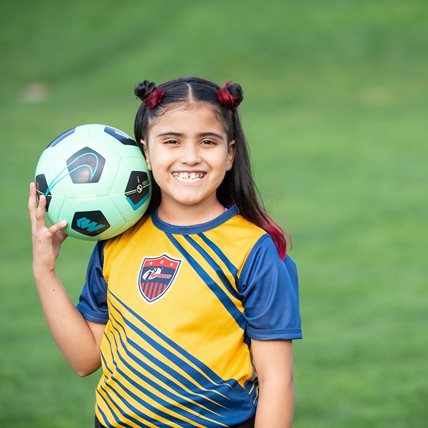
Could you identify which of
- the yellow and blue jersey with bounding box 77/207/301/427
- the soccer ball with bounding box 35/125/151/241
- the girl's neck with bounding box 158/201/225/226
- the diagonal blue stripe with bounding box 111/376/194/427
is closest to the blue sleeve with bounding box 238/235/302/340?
the yellow and blue jersey with bounding box 77/207/301/427

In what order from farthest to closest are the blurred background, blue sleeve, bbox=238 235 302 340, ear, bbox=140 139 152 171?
the blurred background → ear, bbox=140 139 152 171 → blue sleeve, bbox=238 235 302 340

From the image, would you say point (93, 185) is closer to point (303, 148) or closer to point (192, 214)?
point (192, 214)

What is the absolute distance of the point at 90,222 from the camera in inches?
103

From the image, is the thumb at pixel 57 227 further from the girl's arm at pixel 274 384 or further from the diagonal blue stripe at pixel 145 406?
the girl's arm at pixel 274 384

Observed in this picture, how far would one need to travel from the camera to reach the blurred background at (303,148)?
5.89 meters

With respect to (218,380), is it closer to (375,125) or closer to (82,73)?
(375,125)

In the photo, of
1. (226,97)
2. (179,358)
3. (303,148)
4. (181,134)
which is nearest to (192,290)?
(179,358)

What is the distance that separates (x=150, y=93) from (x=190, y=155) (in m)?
0.24

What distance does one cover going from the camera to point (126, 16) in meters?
31.6

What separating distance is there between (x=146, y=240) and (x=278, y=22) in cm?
2566

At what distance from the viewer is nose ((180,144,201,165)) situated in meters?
2.49

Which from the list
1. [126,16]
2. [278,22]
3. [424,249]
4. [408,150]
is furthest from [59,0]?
[424,249]

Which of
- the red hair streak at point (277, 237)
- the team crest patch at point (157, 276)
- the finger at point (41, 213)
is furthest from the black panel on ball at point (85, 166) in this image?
the red hair streak at point (277, 237)

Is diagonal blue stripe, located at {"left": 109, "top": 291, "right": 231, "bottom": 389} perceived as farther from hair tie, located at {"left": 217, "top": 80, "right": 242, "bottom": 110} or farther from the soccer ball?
hair tie, located at {"left": 217, "top": 80, "right": 242, "bottom": 110}
